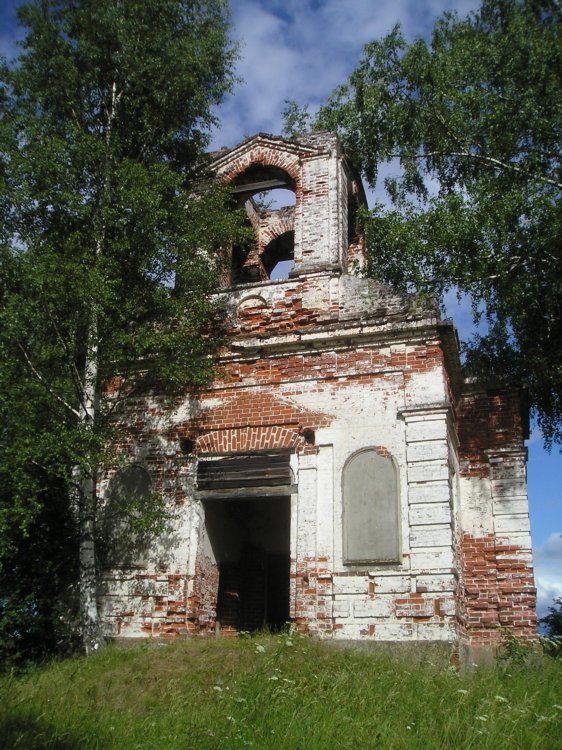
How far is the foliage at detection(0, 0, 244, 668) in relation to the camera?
8477 millimetres

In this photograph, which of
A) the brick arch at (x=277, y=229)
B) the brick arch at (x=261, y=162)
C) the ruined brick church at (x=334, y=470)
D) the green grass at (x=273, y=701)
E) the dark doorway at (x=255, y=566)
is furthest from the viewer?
the brick arch at (x=277, y=229)

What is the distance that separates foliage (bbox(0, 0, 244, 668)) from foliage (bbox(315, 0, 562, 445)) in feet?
11.6

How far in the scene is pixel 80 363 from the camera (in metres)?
9.53

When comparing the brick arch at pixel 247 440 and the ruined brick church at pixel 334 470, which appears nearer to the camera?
the ruined brick church at pixel 334 470

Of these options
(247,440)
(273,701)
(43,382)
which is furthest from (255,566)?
(273,701)

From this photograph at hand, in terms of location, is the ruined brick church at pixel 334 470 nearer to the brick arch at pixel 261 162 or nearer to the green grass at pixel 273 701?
the brick arch at pixel 261 162

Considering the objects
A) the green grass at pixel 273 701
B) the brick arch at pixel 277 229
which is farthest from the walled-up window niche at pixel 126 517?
the brick arch at pixel 277 229

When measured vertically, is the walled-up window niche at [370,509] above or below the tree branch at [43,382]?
below

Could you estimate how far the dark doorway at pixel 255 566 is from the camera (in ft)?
35.0

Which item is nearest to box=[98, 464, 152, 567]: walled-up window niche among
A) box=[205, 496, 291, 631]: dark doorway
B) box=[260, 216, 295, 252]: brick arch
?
box=[205, 496, 291, 631]: dark doorway

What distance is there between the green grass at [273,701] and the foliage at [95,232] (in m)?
1.92

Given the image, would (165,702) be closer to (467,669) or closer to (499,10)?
(467,669)

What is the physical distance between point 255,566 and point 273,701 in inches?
222

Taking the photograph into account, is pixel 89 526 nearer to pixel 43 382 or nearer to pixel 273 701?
pixel 43 382
